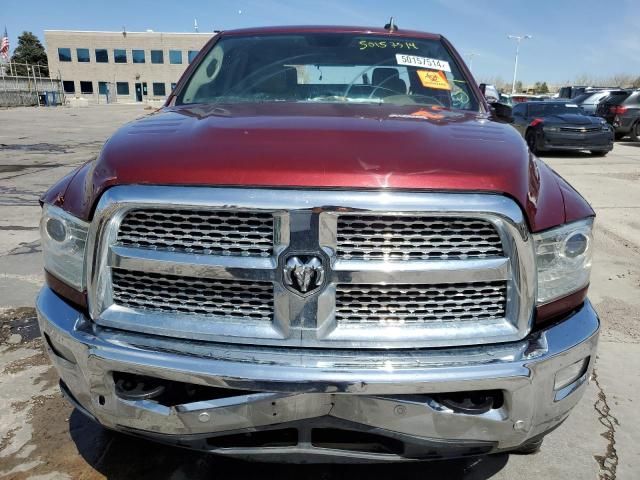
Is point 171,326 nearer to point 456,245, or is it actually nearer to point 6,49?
point 456,245

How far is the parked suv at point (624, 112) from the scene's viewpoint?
1773 cm

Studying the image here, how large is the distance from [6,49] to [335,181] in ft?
228

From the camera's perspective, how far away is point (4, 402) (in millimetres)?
2871

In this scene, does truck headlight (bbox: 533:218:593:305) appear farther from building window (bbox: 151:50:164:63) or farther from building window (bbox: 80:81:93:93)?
building window (bbox: 80:81:93:93)

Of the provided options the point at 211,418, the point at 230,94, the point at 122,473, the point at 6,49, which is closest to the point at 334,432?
the point at 211,418

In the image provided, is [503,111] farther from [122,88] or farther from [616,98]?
[122,88]

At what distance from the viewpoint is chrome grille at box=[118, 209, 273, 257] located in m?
1.71

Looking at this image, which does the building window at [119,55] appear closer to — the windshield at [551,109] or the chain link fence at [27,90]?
the chain link fence at [27,90]

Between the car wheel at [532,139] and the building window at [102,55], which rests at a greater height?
the building window at [102,55]

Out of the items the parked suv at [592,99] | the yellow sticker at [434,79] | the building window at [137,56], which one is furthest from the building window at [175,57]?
the yellow sticker at [434,79]

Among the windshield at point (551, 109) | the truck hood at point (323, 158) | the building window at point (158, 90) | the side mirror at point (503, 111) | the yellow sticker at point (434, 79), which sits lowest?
the building window at point (158, 90)

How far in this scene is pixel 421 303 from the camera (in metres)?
1.77

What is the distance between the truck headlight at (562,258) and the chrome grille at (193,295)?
908 mm

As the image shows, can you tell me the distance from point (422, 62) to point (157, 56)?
7677cm
